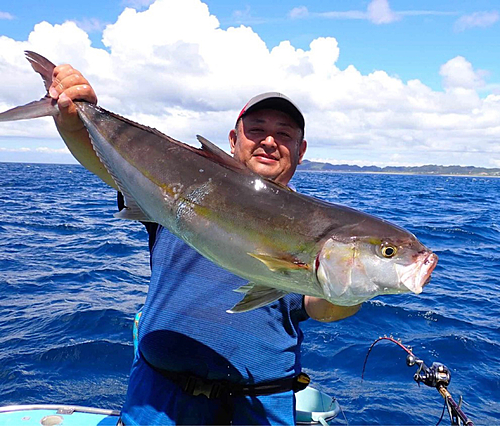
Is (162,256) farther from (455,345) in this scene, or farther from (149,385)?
(455,345)

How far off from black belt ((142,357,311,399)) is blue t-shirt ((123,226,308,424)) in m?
0.04

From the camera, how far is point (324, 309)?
3178 millimetres

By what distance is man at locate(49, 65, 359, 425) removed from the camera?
3100mm

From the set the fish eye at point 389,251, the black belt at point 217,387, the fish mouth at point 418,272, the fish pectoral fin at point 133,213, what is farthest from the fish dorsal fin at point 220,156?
the black belt at point 217,387

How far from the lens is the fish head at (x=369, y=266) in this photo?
2.47m

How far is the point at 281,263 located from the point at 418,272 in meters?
0.75

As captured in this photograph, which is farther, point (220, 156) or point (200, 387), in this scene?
point (200, 387)

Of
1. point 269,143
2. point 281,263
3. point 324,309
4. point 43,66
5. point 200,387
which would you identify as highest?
point 43,66

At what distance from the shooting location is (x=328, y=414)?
5.12 m

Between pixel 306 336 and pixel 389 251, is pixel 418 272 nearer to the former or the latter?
pixel 389 251

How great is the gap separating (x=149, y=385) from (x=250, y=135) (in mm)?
2124

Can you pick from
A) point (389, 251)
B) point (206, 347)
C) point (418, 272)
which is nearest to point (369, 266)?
point (389, 251)

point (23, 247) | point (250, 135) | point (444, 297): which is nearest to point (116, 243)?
point (23, 247)

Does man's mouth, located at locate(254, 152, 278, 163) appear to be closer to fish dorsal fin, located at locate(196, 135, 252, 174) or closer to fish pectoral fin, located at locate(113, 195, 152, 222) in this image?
fish dorsal fin, located at locate(196, 135, 252, 174)
